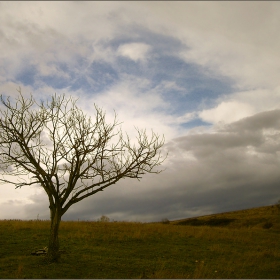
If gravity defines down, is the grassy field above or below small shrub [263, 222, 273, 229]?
above

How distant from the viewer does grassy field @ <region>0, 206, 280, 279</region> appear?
42.7 feet

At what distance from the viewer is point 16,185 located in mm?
15180

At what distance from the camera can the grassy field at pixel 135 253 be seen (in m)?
13.0

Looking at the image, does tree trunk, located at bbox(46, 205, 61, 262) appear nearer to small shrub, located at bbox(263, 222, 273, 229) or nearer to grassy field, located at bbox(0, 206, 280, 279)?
grassy field, located at bbox(0, 206, 280, 279)

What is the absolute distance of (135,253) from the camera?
692 inches

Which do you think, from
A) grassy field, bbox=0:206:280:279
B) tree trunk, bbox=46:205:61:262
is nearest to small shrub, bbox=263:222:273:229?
grassy field, bbox=0:206:280:279

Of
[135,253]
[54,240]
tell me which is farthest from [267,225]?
[54,240]

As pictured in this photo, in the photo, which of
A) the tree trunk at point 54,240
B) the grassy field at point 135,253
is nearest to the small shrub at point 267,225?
the grassy field at point 135,253

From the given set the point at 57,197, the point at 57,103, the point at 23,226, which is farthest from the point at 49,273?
the point at 23,226

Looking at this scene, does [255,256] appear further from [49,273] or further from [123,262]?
[49,273]

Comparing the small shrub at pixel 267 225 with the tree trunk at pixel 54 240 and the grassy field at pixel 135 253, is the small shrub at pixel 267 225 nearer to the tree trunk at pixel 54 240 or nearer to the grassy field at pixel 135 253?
the grassy field at pixel 135 253

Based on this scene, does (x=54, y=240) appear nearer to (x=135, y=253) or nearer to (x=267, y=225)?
(x=135, y=253)

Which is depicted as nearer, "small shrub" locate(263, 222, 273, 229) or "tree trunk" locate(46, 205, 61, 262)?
"tree trunk" locate(46, 205, 61, 262)

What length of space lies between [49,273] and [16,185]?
15.5 ft
